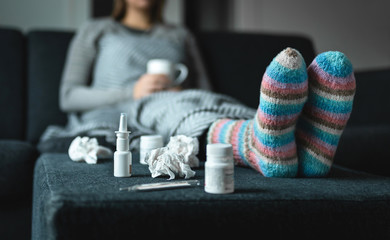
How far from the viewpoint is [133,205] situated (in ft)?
1.58

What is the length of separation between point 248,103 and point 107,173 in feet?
2.97

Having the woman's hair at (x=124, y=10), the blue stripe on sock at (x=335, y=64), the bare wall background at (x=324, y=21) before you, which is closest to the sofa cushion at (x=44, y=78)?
the woman's hair at (x=124, y=10)

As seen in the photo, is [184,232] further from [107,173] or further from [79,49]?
[79,49]

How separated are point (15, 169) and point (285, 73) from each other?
25.6 inches

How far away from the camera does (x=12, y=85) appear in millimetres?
1379

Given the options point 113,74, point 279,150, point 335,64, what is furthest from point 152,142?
point 113,74

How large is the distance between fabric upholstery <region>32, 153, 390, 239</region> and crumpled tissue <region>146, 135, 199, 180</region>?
0.05m

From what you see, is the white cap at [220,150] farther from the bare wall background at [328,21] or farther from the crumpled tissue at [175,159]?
the bare wall background at [328,21]

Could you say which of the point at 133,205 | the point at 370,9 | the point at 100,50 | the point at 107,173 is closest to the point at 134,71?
the point at 100,50

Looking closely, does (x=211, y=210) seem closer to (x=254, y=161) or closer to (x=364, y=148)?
(x=254, y=161)

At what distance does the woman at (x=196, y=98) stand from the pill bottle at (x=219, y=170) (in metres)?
0.13

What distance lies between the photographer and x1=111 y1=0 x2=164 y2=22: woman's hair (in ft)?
5.27

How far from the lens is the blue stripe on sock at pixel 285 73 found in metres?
0.62

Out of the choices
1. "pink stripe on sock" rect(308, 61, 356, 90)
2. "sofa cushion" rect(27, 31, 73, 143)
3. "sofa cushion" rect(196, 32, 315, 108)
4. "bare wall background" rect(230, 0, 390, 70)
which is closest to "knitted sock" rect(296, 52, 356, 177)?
"pink stripe on sock" rect(308, 61, 356, 90)
